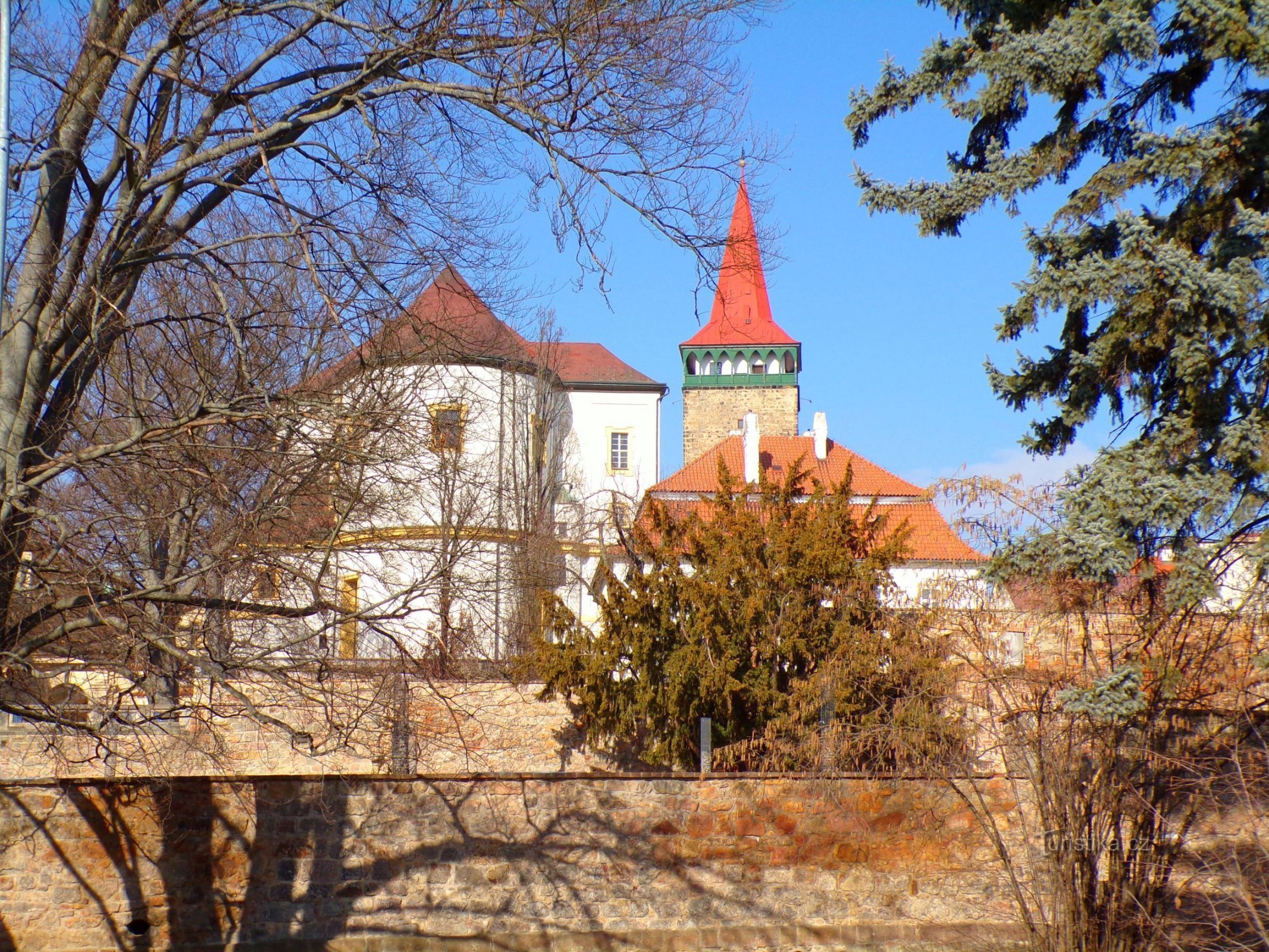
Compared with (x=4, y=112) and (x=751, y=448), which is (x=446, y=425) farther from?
(x=751, y=448)

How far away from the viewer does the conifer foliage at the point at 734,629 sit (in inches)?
626

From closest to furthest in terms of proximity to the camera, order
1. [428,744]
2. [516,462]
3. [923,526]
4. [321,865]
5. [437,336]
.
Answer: [437,336] → [321,865] → [428,744] → [923,526] → [516,462]

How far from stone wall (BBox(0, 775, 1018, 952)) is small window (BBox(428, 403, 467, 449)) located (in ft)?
8.80

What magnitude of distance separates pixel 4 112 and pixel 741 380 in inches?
1944

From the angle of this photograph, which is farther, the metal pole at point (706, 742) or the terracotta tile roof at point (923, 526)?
the terracotta tile roof at point (923, 526)

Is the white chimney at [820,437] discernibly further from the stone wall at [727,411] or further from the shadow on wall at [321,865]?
the shadow on wall at [321,865]

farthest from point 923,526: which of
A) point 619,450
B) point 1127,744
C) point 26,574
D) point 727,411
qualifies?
point 727,411

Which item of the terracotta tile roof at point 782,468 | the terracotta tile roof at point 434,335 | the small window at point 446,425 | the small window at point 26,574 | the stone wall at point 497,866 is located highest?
the terracotta tile roof at point 782,468

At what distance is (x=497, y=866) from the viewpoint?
388 inches

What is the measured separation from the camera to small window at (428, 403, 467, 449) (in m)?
8.81

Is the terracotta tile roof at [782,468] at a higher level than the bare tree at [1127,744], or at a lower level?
higher

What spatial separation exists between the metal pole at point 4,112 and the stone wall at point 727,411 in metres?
48.5

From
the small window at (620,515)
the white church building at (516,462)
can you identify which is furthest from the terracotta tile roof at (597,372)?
→ the small window at (620,515)

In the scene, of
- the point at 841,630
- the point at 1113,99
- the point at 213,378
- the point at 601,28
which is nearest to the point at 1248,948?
the point at 1113,99
